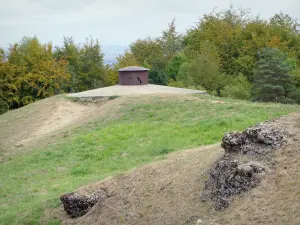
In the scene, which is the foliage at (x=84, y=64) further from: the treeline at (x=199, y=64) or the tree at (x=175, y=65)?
the tree at (x=175, y=65)

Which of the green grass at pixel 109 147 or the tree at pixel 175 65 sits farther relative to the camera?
the tree at pixel 175 65

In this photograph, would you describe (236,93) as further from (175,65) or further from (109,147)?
(109,147)

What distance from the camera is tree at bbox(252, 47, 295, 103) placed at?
28969 mm

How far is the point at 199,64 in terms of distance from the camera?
36500mm

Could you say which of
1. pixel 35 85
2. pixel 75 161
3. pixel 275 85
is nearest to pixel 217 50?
pixel 275 85

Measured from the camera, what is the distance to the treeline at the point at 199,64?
31.7 m

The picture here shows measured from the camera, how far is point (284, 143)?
6.98 m

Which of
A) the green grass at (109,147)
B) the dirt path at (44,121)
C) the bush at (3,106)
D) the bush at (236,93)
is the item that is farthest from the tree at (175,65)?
the green grass at (109,147)

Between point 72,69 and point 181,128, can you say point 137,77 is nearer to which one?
point 181,128

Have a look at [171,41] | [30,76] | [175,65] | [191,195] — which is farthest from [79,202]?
[171,41]

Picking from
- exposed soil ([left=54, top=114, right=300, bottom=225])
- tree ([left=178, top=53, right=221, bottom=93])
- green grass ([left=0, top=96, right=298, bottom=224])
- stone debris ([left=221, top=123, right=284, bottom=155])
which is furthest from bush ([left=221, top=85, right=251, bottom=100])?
stone debris ([left=221, top=123, right=284, bottom=155])

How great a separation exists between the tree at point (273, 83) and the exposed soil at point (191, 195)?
21.3 meters

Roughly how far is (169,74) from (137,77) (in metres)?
14.6

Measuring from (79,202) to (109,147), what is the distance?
661 centimetres
